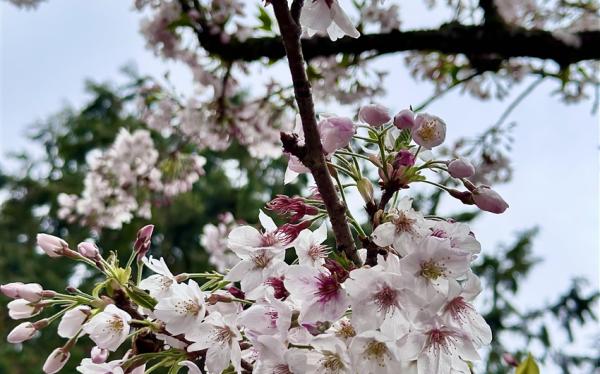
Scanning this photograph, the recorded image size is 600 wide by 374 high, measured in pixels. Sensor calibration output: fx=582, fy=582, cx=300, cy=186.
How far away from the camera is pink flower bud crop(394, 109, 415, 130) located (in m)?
0.73

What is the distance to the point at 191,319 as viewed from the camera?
709 millimetres

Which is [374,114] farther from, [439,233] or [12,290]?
[12,290]

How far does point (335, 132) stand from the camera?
68cm

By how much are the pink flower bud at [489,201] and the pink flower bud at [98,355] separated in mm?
520

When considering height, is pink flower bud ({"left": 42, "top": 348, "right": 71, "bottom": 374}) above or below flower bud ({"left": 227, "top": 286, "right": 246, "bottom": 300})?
below

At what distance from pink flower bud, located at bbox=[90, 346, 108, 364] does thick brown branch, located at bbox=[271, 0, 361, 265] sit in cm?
34

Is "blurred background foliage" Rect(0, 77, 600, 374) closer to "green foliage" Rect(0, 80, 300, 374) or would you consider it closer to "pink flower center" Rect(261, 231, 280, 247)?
"green foliage" Rect(0, 80, 300, 374)

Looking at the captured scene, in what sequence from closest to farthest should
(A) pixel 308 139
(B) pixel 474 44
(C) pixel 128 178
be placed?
1. (A) pixel 308 139
2. (B) pixel 474 44
3. (C) pixel 128 178

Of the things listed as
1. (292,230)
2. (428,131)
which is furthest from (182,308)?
(428,131)

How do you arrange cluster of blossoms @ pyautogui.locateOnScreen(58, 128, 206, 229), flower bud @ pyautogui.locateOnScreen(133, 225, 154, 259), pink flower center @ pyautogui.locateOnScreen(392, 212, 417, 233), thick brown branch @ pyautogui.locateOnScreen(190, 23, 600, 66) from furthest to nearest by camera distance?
cluster of blossoms @ pyautogui.locateOnScreen(58, 128, 206, 229) → thick brown branch @ pyautogui.locateOnScreen(190, 23, 600, 66) → flower bud @ pyautogui.locateOnScreen(133, 225, 154, 259) → pink flower center @ pyautogui.locateOnScreen(392, 212, 417, 233)

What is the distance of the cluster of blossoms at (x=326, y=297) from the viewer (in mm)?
637

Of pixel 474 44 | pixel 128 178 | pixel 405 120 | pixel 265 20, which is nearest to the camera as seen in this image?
pixel 405 120

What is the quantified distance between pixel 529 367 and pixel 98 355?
30.1 inches

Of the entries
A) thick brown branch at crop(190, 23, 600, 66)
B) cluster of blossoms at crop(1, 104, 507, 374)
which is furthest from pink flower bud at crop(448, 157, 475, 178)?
thick brown branch at crop(190, 23, 600, 66)
